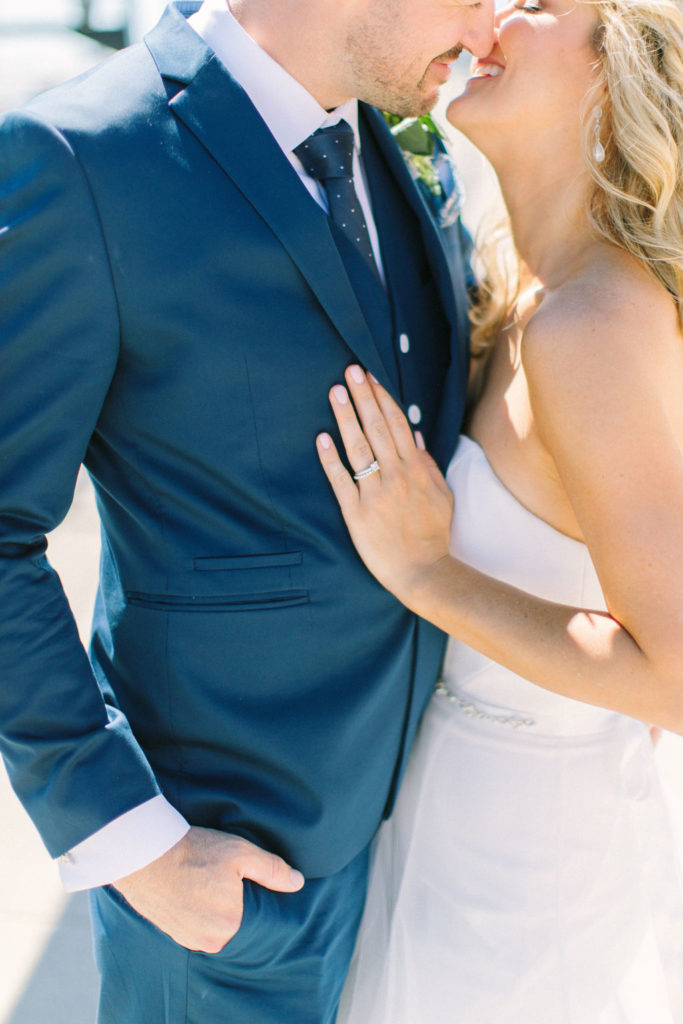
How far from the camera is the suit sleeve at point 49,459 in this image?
3.67ft

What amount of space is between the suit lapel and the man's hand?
0.80m

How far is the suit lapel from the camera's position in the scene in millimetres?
1253

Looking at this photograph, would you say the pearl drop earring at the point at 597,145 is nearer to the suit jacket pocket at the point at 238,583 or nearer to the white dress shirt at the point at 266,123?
the white dress shirt at the point at 266,123

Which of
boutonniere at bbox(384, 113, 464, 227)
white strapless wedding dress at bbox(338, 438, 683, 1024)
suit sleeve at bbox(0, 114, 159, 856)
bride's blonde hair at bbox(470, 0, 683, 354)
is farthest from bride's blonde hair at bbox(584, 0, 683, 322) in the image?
suit sleeve at bbox(0, 114, 159, 856)

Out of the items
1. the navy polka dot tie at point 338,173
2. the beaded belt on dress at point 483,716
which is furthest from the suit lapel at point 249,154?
the beaded belt on dress at point 483,716

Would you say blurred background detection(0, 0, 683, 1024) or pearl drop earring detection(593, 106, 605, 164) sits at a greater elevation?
pearl drop earring detection(593, 106, 605, 164)

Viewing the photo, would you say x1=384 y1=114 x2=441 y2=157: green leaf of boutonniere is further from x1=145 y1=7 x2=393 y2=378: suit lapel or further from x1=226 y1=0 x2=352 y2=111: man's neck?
x1=145 y1=7 x2=393 y2=378: suit lapel

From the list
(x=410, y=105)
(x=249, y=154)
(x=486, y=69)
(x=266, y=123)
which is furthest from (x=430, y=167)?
(x=249, y=154)

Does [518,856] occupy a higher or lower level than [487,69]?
lower

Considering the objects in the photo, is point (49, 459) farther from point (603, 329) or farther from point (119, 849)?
point (603, 329)

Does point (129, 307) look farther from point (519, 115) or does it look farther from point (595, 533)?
point (519, 115)

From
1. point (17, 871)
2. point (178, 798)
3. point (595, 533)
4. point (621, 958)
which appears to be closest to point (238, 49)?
point (595, 533)

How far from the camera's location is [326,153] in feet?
4.67

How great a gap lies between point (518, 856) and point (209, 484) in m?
0.84
